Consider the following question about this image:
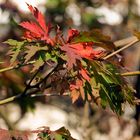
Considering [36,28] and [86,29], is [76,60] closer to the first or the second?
[36,28]

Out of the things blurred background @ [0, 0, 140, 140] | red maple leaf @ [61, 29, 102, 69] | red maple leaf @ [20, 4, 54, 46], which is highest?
red maple leaf @ [20, 4, 54, 46]

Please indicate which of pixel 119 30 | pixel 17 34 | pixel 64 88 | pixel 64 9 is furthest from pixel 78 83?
pixel 119 30

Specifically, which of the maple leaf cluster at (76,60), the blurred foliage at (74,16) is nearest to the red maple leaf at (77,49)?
the maple leaf cluster at (76,60)

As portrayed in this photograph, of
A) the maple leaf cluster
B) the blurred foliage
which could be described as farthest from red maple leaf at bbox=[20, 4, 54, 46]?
the blurred foliage

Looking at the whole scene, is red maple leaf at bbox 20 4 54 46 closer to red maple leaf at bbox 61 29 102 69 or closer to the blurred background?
red maple leaf at bbox 61 29 102 69

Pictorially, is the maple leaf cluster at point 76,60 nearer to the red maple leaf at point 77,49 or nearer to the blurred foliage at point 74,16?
the red maple leaf at point 77,49

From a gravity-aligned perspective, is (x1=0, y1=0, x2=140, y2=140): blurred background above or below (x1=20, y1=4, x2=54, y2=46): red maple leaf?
below

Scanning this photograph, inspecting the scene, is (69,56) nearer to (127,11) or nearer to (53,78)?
(53,78)

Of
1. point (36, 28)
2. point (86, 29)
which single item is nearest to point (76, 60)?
point (36, 28)
